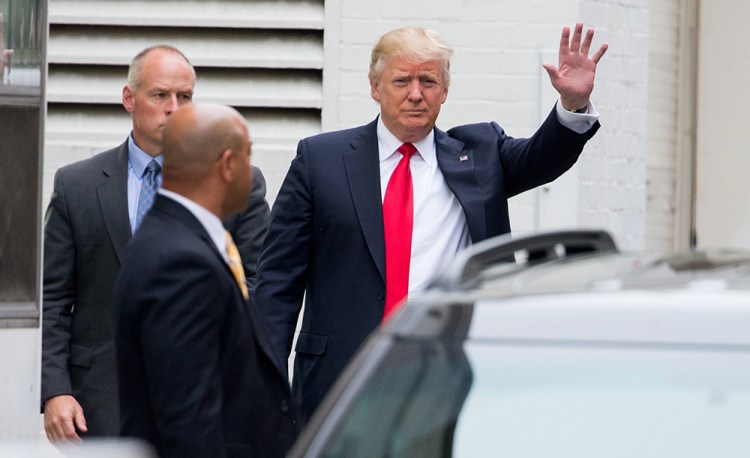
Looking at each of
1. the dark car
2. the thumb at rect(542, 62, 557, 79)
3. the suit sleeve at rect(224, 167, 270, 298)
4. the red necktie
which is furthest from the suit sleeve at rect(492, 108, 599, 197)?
the dark car

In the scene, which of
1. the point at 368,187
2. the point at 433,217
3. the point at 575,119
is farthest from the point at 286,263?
the point at 575,119

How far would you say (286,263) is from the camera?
16.0 feet

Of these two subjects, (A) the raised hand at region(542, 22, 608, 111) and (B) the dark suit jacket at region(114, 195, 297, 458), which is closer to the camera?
(B) the dark suit jacket at region(114, 195, 297, 458)

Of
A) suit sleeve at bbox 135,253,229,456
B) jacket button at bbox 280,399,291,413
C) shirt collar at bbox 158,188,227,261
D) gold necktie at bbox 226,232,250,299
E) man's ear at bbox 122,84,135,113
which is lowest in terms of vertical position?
jacket button at bbox 280,399,291,413

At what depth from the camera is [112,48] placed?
Result: 737 cm

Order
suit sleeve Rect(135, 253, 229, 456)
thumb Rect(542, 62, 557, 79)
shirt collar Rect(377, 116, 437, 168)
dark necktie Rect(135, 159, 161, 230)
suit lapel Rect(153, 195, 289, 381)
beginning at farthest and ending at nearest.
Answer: dark necktie Rect(135, 159, 161, 230)
shirt collar Rect(377, 116, 437, 168)
thumb Rect(542, 62, 557, 79)
suit lapel Rect(153, 195, 289, 381)
suit sleeve Rect(135, 253, 229, 456)

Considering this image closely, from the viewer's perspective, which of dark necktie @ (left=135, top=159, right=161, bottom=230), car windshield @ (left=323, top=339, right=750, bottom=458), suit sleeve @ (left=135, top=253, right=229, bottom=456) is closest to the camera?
car windshield @ (left=323, top=339, right=750, bottom=458)

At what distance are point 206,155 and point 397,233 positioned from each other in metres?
1.21

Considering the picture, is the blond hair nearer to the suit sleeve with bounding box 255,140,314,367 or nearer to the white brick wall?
the suit sleeve with bounding box 255,140,314,367

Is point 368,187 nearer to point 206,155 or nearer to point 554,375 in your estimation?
point 206,155

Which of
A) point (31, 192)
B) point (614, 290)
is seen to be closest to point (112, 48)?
point (31, 192)

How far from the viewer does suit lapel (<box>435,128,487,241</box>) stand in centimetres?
472

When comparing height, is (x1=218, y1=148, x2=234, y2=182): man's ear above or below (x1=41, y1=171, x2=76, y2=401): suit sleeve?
above

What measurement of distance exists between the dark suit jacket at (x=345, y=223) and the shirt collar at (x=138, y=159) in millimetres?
472
